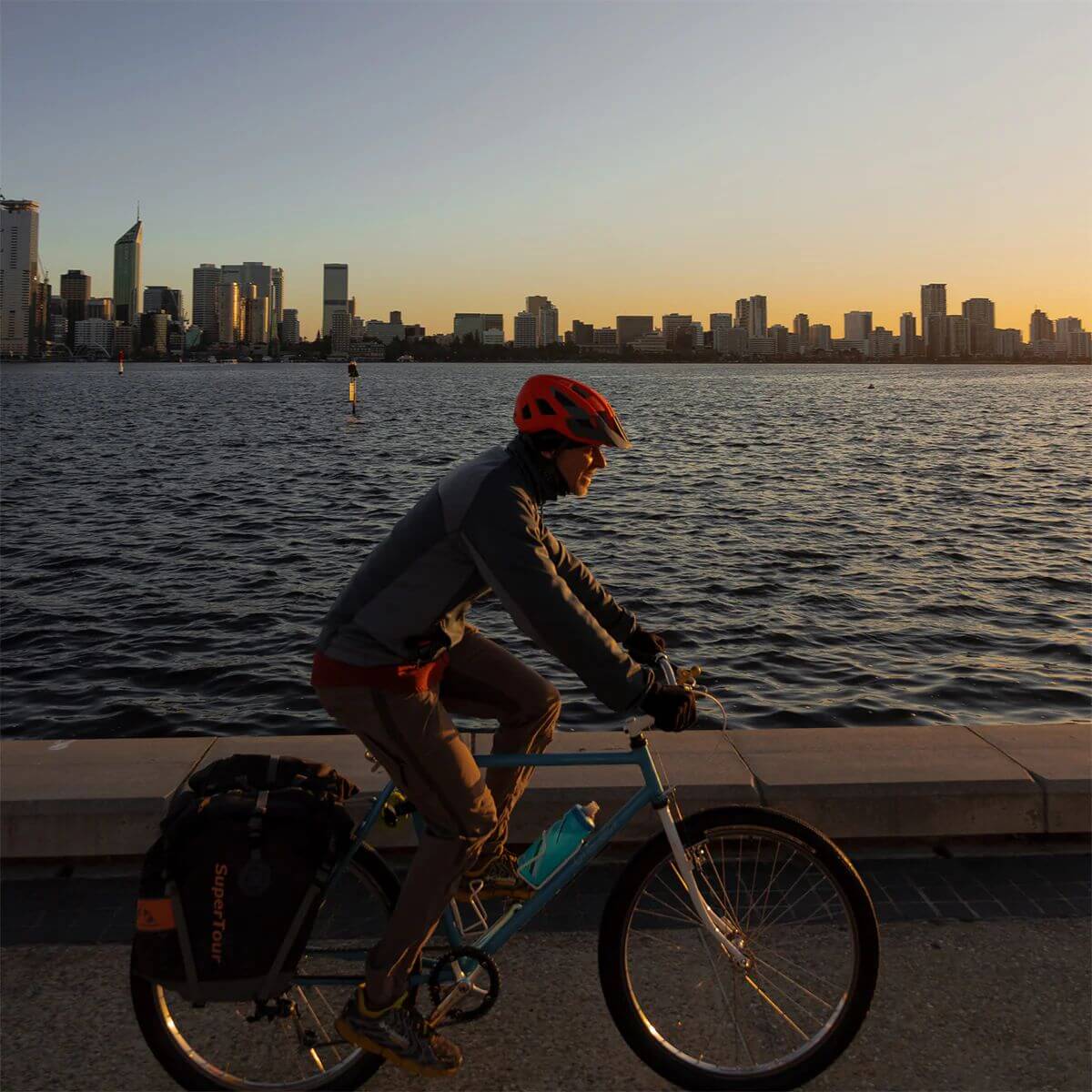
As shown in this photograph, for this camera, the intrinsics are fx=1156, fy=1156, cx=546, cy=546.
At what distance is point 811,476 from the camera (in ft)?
119

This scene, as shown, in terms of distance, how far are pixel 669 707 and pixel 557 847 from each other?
0.65 meters

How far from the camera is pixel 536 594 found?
3.27m

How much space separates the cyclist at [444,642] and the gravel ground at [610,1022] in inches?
15.6

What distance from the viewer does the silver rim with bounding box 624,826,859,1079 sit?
349 centimetres

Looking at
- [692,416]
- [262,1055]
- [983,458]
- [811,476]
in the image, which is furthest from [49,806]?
[692,416]

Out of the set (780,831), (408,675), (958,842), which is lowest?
(958,842)

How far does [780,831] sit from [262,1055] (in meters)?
1.75

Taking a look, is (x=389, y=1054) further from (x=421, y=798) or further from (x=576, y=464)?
(x=576, y=464)

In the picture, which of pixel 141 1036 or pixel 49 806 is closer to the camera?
pixel 141 1036

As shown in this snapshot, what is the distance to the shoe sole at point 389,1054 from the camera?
3.40 meters

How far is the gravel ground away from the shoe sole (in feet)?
0.44

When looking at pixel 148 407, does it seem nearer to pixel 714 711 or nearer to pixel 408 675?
pixel 714 711

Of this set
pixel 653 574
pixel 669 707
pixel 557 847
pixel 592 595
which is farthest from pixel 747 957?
pixel 653 574

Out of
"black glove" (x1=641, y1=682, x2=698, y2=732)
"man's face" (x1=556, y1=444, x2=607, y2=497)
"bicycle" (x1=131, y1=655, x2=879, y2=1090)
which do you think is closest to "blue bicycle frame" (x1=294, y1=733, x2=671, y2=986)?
"bicycle" (x1=131, y1=655, x2=879, y2=1090)
